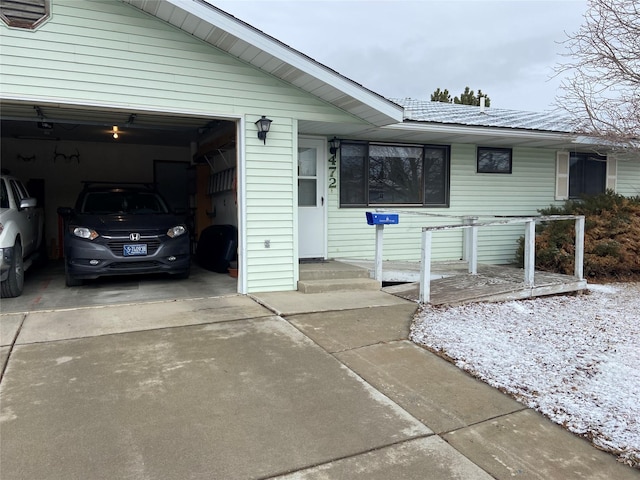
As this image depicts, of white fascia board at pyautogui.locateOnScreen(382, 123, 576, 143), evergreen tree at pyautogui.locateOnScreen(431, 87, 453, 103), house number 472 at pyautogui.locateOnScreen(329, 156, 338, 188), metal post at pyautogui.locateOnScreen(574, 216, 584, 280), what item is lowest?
metal post at pyautogui.locateOnScreen(574, 216, 584, 280)

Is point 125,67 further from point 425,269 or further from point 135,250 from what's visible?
point 425,269

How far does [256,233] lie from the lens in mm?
6711

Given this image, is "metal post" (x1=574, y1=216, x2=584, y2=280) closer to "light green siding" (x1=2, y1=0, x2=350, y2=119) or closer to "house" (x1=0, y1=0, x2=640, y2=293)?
"house" (x1=0, y1=0, x2=640, y2=293)

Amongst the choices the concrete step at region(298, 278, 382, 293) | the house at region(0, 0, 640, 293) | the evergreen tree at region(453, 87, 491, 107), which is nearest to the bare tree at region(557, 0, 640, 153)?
the house at region(0, 0, 640, 293)

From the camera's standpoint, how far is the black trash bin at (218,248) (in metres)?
8.70

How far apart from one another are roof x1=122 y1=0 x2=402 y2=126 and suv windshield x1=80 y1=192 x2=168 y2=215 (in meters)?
3.21

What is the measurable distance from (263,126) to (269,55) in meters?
0.95

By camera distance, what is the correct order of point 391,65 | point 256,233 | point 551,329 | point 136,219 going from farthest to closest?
point 391,65 < point 136,219 < point 256,233 < point 551,329

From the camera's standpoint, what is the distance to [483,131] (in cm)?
834

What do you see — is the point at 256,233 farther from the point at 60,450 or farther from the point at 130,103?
the point at 60,450

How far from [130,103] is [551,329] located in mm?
5867

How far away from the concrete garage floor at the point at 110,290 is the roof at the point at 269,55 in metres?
3.30

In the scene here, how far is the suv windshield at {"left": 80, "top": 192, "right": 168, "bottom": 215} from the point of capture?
7738 millimetres

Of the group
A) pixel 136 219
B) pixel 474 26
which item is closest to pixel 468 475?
pixel 136 219
